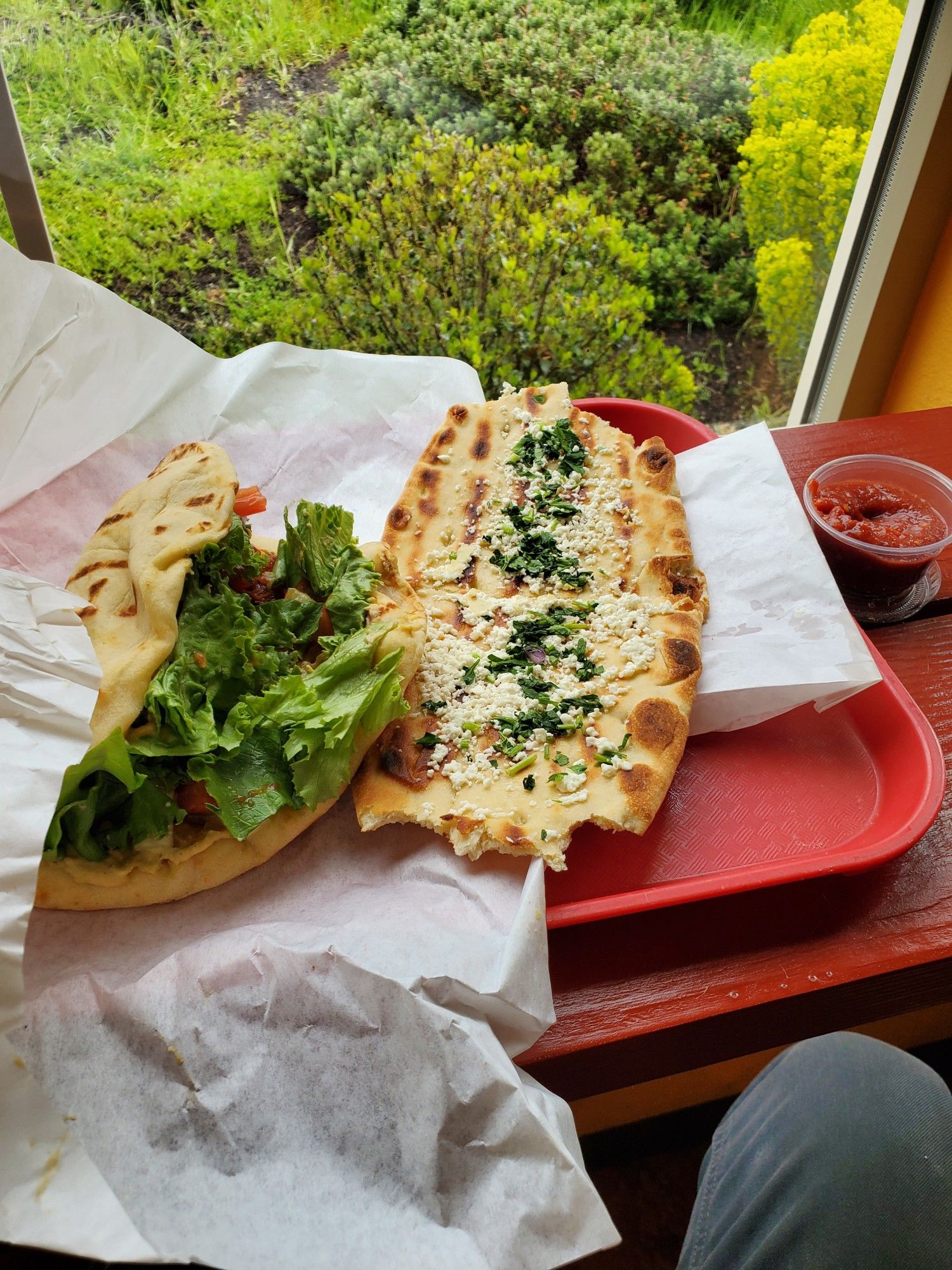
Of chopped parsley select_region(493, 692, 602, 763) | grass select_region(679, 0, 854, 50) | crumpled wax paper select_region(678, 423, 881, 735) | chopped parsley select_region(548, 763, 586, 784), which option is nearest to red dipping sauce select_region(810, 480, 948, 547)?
crumpled wax paper select_region(678, 423, 881, 735)

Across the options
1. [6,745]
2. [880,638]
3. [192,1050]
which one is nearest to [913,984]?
[880,638]

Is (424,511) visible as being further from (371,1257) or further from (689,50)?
(689,50)

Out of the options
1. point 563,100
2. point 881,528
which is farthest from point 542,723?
point 563,100

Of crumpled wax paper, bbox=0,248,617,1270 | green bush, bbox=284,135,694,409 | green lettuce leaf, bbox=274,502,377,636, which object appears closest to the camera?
crumpled wax paper, bbox=0,248,617,1270

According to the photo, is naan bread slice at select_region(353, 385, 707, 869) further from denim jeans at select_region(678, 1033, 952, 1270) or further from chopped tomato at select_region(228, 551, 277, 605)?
denim jeans at select_region(678, 1033, 952, 1270)

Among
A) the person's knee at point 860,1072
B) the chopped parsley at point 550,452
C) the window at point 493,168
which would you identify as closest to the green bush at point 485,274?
the window at point 493,168
